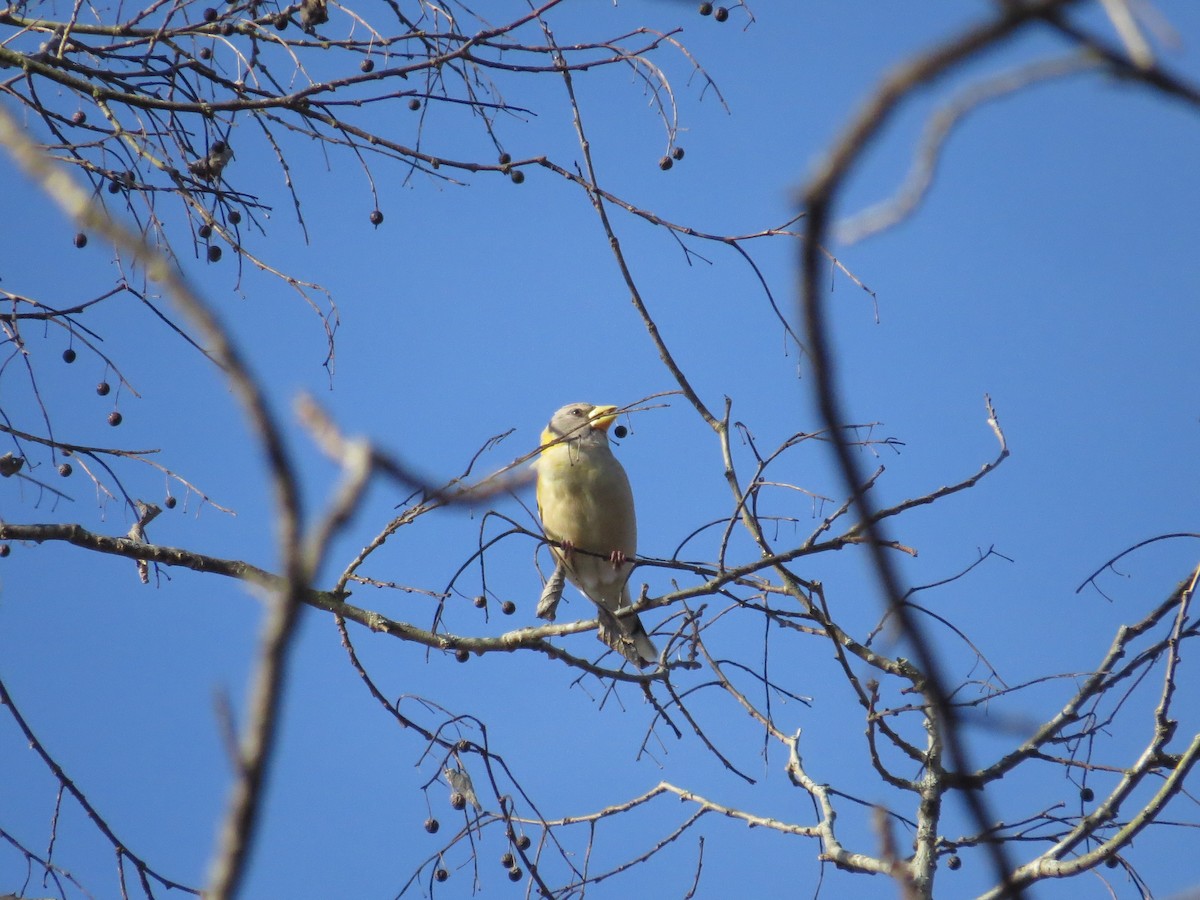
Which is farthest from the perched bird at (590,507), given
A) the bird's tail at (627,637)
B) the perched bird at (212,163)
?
the perched bird at (212,163)

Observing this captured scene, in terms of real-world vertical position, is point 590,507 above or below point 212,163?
above

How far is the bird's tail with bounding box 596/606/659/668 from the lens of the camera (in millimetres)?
4516

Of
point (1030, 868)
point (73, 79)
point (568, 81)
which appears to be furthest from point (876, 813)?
point (73, 79)

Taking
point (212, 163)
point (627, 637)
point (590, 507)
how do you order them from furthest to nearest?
point (590, 507) → point (627, 637) → point (212, 163)

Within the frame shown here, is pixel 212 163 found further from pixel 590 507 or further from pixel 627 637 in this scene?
pixel 590 507

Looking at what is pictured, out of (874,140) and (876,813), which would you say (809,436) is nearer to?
(876,813)

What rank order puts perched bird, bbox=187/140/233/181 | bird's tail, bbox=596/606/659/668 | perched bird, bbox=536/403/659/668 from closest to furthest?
1. perched bird, bbox=187/140/233/181
2. bird's tail, bbox=596/606/659/668
3. perched bird, bbox=536/403/659/668

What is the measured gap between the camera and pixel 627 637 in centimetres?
484

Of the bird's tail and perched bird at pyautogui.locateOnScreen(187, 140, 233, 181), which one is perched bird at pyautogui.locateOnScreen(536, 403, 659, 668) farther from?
perched bird at pyautogui.locateOnScreen(187, 140, 233, 181)

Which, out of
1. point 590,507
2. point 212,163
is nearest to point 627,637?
point 590,507

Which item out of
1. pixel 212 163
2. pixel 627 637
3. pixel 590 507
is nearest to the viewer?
pixel 212 163

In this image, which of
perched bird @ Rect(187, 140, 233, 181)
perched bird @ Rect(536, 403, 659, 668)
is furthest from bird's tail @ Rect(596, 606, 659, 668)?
perched bird @ Rect(187, 140, 233, 181)

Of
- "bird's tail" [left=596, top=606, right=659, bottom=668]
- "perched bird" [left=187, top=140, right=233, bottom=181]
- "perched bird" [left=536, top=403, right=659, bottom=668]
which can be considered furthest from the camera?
"perched bird" [left=536, top=403, right=659, bottom=668]

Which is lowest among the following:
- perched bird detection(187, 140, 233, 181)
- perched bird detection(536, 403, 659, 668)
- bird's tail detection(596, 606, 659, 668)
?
bird's tail detection(596, 606, 659, 668)
